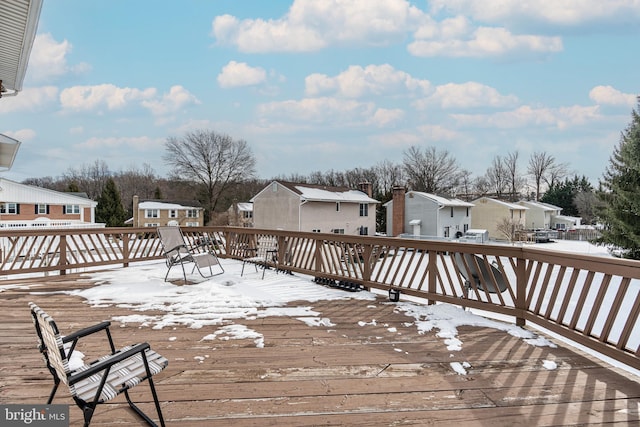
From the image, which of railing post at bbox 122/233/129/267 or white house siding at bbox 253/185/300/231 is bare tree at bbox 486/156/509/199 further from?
railing post at bbox 122/233/129/267

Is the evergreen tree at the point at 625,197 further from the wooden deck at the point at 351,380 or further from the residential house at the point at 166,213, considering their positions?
the residential house at the point at 166,213

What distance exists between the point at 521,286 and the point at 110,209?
33.4 metres

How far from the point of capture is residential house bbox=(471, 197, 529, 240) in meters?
29.8

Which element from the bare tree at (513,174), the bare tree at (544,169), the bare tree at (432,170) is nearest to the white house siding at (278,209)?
the bare tree at (432,170)

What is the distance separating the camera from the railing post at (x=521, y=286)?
3.81 metres

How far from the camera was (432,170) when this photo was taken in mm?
37500

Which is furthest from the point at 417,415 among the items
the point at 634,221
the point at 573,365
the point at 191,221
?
the point at 191,221

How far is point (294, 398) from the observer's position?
2326 millimetres

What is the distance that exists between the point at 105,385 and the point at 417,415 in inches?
69.9

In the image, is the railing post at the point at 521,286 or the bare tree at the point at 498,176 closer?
the railing post at the point at 521,286

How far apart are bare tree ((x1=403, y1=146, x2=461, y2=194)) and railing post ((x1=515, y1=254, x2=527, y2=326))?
114ft

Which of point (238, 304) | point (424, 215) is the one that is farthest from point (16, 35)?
point (424, 215)

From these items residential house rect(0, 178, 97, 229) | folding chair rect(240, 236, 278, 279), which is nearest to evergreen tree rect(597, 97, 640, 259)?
folding chair rect(240, 236, 278, 279)

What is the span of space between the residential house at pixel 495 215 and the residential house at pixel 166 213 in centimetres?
2566
